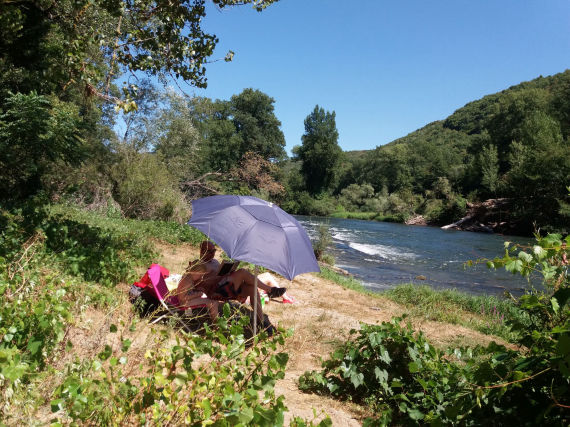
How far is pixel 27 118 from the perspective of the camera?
598 centimetres

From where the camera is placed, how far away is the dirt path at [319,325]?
3.14 metres

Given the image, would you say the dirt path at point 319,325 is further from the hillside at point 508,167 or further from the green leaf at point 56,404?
the hillside at point 508,167

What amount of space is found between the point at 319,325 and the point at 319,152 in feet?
212

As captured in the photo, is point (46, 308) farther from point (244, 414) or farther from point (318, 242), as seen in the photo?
point (318, 242)

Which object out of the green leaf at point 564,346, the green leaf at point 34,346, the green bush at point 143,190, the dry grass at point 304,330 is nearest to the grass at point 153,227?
the dry grass at point 304,330

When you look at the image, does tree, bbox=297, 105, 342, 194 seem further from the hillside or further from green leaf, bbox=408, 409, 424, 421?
green leaf, bbox=408, 409, 424, 421

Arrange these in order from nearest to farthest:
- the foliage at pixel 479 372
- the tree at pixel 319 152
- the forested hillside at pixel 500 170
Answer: the foliage at pixel 479 372 < the forested hillside at pixel 500 170 < the tree at pixel 319 152

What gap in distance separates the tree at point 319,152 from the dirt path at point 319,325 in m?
60.1

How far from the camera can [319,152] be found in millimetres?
68625

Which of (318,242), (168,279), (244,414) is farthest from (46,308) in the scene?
(318,242)

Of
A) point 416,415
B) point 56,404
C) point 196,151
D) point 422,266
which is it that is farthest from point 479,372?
point 196,151

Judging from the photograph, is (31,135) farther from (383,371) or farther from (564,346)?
(564,346)

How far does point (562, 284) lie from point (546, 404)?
841mm

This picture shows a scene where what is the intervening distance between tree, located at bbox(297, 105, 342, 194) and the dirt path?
60.1 metres
